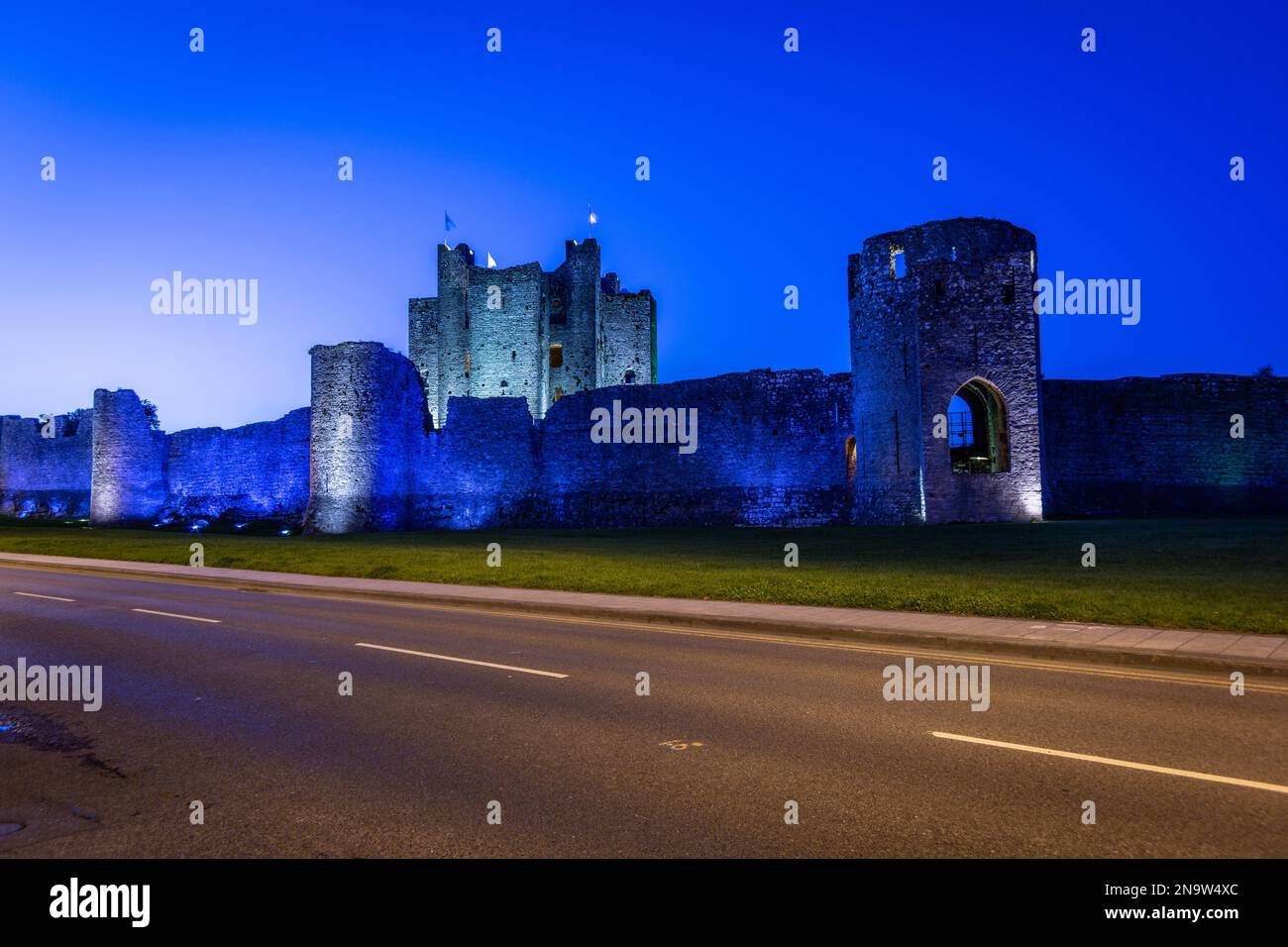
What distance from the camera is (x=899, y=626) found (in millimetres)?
11633

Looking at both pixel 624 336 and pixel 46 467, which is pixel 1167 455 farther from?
pixel 46 467

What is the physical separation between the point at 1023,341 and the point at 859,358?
5.88m

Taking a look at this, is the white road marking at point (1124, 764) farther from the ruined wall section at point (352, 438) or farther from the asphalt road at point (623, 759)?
the ruined wall section at point (352, 438)

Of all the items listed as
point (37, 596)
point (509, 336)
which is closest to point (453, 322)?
point (509, 336)

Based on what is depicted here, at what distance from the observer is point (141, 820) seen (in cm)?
489

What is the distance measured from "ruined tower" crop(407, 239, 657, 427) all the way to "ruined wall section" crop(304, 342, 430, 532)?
23.8 meters

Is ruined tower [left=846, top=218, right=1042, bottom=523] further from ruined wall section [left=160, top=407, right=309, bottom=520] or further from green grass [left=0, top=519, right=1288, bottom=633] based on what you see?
ruined wall section [left=160, top=407, right=309, bottom=520]

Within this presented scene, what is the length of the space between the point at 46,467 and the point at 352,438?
1450 inches

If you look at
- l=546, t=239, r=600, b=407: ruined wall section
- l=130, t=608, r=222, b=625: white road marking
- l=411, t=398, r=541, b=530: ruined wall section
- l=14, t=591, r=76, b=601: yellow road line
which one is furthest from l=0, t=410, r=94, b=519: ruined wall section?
l=130, t=608, r=222, b=625: white road marking

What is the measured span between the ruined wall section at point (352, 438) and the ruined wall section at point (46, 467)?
100ft

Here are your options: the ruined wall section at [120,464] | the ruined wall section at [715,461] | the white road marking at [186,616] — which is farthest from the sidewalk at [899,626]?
the ruined wall section at [120,464]

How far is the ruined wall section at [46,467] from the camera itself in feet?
199

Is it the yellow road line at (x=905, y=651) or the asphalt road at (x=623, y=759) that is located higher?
the asphalt road at (x=623, y=759)
